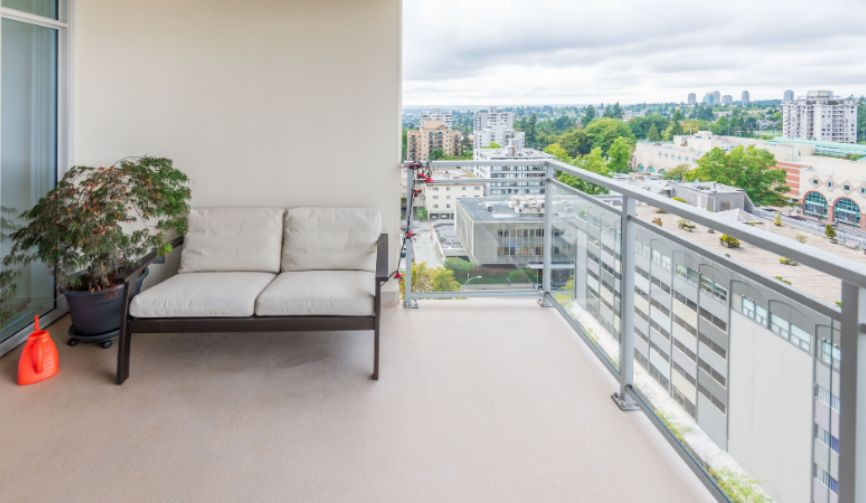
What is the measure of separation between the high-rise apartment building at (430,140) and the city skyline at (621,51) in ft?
0.75

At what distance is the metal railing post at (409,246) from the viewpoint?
4014 mm

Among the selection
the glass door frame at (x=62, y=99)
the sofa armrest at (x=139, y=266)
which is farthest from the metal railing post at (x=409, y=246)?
the glass door frame at (x=62, y=99)

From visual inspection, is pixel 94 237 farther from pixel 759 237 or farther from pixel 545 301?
pixel 759 237

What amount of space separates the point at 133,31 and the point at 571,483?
3.99 metres

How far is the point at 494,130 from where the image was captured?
4.71 meters

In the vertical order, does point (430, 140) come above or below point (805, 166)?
above

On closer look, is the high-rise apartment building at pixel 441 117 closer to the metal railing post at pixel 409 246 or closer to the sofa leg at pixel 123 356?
the metal railing post at pixel 409 246

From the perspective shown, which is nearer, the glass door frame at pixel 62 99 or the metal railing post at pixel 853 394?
the metal railing post at pixel 853 394

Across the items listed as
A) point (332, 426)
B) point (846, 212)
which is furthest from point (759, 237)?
point (846, 212)

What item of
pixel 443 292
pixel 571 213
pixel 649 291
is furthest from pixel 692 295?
pixel 443 292

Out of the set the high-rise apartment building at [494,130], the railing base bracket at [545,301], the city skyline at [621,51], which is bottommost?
the railing base bracket at [545,301]

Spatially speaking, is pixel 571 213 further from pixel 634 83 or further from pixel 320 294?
pixel 634 83

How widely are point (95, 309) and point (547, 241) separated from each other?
119 inches

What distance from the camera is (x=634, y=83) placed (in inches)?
244
